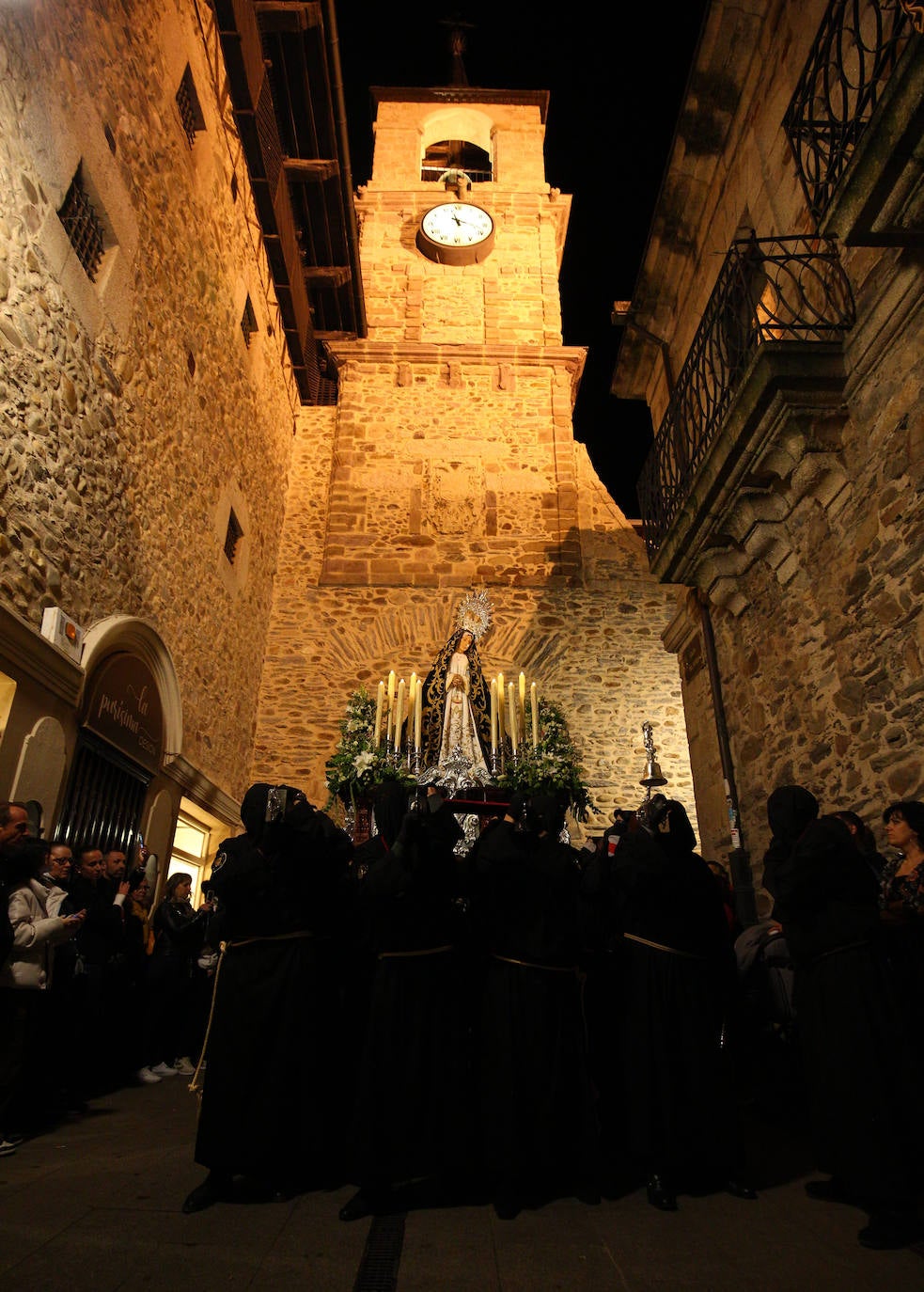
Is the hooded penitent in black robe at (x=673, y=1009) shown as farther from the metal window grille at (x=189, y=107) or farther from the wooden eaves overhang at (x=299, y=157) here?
the wooden eaves overhang at (x=299, y=157)

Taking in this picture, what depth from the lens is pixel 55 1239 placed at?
230 cm

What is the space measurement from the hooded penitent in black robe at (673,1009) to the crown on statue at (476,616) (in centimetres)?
685

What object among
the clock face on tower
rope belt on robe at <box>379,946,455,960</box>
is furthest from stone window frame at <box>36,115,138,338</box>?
the clock face on tower

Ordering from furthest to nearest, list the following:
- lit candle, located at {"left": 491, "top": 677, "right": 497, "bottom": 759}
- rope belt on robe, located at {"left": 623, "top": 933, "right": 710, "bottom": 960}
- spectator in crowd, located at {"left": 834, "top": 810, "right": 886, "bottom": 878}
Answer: lit candle, located at {"left": 491, "top": 677, "right": 497, "bottom": 759}, spectator in crowd, located at {"left": 834, "top": 810, "right": 886, "bottom": 878}, rope belt on robe, located at {"left": 623, "top": 933, "right": 710, "bottom": 960}

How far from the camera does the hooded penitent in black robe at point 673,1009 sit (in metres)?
2.86

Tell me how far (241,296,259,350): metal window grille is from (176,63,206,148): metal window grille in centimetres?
239

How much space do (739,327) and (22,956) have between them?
6089mm

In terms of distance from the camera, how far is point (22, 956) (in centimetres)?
344

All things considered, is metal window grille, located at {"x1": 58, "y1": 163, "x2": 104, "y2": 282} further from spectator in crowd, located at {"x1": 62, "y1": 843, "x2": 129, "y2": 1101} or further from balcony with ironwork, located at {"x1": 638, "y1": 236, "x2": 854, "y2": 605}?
balcony with ironwork, located at {"x1": 638, "y1": 236, "x2": 854, "y2": 605}

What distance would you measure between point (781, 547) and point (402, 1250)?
5.22 m

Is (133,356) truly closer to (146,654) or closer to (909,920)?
(146,654)

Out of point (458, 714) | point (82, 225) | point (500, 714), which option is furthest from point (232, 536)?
point (82, 225)

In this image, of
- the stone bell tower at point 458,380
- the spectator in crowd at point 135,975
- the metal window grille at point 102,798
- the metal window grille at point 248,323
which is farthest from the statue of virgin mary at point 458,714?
the metal window grille at point 248,323

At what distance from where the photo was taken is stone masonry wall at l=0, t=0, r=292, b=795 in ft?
16.6
